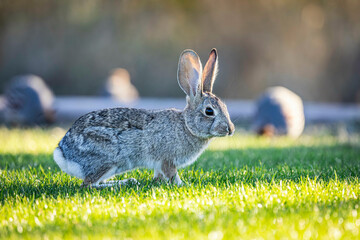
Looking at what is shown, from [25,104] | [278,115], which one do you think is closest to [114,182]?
[278,115]

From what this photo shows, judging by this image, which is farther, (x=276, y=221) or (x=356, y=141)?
(x=356, y=141)

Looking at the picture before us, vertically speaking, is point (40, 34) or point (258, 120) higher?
point (40, 34)

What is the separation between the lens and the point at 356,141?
22.9 feet

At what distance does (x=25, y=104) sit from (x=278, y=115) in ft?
17.2

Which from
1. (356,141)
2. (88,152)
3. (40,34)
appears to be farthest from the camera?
(40,34)

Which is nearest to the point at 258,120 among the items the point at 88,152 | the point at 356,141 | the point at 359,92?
the point at 356,141

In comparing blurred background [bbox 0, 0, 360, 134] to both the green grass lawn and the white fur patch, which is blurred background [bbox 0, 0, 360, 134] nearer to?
the green grass lawn

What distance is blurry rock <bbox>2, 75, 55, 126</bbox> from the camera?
8.73 meters

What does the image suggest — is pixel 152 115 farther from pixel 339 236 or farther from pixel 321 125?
pixel 321 125

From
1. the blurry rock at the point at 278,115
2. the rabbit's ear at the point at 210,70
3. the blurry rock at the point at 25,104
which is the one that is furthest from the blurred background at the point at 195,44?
the rabbit's ear at the point at 210,70

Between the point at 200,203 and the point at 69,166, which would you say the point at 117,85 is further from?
the point at 200,203

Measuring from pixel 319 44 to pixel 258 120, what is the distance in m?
3.88

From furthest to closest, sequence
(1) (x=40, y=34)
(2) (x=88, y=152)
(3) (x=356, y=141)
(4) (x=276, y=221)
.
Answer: (1) (x=40, y=34) → (3) (x=356, y=141) → (2) (x=88, y=152) → (4) (x=276, y=221)

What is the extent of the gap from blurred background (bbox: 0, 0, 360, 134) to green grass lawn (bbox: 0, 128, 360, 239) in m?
6.05
